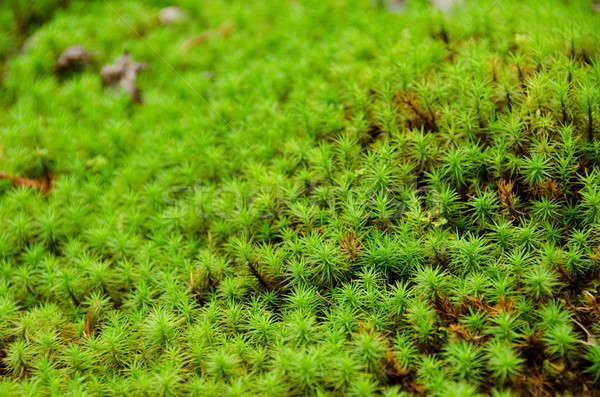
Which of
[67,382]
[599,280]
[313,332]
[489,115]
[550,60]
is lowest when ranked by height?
[67,382]

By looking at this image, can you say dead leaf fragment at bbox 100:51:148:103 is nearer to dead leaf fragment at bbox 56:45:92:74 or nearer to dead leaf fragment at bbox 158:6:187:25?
dead leaf fragment at bbox 56:45:92:74

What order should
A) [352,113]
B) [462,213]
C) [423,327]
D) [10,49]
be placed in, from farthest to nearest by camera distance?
[10,49] < [352,113] < [462,213] < [423,327]

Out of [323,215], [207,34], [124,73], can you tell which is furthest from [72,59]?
[323,215]

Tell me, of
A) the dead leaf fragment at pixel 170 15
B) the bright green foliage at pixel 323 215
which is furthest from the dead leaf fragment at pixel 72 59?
the dead leaf fragment at pixel 170 15

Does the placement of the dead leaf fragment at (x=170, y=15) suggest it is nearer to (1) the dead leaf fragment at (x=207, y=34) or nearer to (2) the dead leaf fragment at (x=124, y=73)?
(1) the dead leaf fragment at (x=207, y=34)

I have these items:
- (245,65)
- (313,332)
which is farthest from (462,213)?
(245,65)

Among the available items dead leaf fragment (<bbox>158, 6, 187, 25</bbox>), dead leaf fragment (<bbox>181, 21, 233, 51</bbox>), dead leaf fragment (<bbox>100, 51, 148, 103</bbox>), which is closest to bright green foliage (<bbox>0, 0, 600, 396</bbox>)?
dead leaf fragment (<bbox>100, 51, 148, 103</bbox>)

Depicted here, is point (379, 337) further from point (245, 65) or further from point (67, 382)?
point (245, 65)

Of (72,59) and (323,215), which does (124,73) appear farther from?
(323,215)
